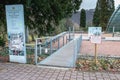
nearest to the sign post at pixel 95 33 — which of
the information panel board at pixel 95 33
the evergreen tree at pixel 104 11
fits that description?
the information panel board at pixel 95 33

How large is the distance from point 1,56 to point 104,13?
118 feet

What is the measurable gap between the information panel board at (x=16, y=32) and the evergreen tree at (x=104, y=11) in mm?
36204

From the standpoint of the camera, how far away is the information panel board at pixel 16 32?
25.4ft

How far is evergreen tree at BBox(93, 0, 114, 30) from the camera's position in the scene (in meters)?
42.7

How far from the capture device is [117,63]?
7562mm

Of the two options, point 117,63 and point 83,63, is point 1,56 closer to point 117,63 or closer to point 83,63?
point 83,63

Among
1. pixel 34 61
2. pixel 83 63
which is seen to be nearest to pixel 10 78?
pixel 34 61

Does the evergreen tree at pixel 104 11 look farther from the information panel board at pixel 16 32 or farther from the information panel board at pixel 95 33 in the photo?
the information panel board at pixel 16 32

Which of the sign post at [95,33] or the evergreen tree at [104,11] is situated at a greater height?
the evergreen tree at [104,11]

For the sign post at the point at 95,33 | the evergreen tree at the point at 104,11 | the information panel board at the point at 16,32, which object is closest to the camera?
the sign post at the point at 95,33

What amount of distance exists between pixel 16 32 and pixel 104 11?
36.7 meters

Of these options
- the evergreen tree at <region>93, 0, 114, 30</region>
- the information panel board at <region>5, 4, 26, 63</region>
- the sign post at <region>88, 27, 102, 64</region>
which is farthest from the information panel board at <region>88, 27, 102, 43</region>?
the evergreen tree at <region>93, 0, 114, 30</region>

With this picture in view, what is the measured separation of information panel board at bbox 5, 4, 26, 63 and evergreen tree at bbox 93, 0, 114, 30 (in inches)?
1425

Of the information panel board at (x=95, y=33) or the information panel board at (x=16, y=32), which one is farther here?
the information panel board at (x=16, y=32)
